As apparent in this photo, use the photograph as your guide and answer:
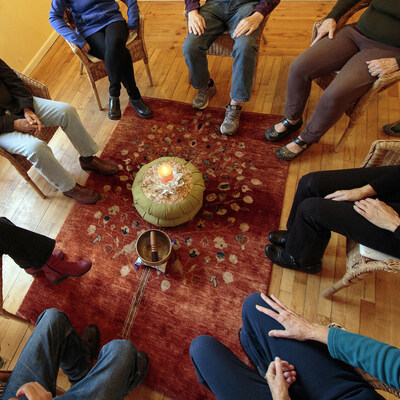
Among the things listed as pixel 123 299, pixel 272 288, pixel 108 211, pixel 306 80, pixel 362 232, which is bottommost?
pixel 272 288

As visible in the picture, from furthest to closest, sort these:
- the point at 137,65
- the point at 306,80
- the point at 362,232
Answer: the point at 137,65, the point at 306,80, the point at 362,232

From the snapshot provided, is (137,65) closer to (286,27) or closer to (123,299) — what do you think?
(286,27)

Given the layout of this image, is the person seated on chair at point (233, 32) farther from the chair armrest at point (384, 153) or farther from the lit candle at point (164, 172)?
the chair armrest at point (384, 153)

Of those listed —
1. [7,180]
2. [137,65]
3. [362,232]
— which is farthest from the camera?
[137,65]

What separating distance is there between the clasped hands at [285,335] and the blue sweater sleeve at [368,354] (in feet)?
0.15

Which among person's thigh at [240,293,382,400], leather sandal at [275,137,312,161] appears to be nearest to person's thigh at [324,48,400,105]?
leather sandal at [275,137,312,161]

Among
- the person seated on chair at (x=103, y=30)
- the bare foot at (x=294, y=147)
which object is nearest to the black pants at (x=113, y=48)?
the person seated on chair at (x=103, y=30)

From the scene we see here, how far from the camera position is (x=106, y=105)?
7.84 ft

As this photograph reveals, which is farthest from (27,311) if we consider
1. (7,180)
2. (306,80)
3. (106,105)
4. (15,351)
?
(306,80)

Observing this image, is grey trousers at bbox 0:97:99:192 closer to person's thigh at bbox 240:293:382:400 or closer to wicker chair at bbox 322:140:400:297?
person's thigh at bbox 240:293:382:400

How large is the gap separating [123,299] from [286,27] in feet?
9.45

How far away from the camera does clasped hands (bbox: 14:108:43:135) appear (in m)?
1.57

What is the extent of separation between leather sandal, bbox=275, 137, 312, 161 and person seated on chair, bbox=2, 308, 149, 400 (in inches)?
59.1

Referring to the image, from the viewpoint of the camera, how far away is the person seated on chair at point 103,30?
1.87 meters
